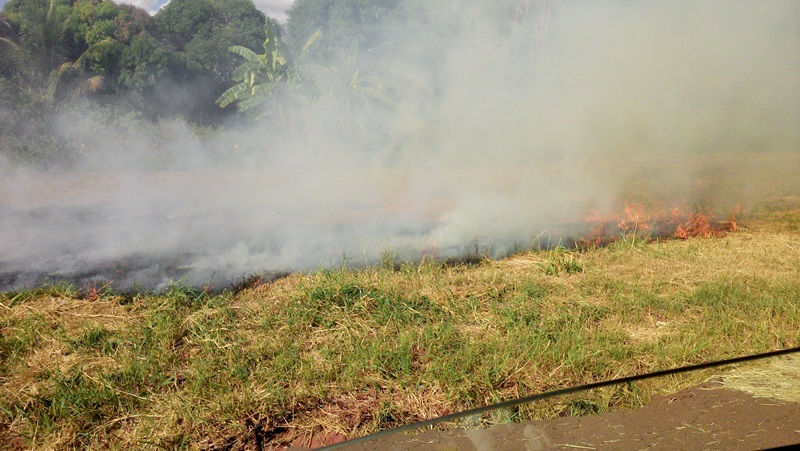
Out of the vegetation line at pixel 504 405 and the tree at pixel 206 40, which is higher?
the tree at pixel 206 40

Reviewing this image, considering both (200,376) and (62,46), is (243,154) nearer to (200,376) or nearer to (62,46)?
(62,46)

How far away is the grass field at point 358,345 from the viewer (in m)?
2.51

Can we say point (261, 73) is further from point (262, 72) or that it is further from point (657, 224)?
point (657, 224)

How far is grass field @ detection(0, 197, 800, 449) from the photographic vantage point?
8.22ft

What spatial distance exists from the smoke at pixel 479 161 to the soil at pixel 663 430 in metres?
2.80

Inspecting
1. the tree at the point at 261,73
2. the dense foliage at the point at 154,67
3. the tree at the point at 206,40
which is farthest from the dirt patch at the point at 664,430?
the tree at the point at 206,40

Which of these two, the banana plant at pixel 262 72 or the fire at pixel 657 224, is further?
the banana plant at pixel 262 72

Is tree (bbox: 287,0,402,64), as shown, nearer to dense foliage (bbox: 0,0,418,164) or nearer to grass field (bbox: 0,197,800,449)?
dense foliage (bbox: 0,0,418,164)

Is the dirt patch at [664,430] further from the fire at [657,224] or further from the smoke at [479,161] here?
the fire at [657,224]

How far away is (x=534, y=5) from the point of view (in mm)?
10281

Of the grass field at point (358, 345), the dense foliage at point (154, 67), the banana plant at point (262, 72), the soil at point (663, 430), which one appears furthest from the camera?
the banana plant at point (262, 72)

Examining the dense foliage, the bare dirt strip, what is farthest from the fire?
the dense foliage

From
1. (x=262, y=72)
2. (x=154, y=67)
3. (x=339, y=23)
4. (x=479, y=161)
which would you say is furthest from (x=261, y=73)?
(x=479, y=161)

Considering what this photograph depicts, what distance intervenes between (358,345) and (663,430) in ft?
5.27
